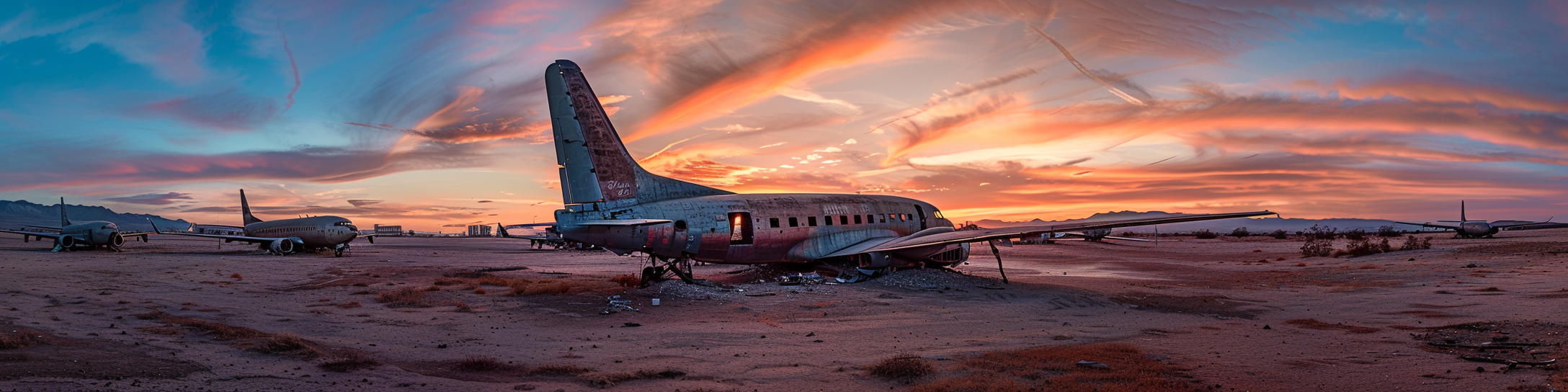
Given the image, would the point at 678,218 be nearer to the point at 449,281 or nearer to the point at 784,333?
the point at 784,333

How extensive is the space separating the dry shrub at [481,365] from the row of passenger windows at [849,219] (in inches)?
516

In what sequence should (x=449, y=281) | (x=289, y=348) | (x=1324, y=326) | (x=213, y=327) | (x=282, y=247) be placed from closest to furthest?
(x=289, y=348) → (x=213, y=327) → (x=1324, y=326) → (x=449, y=281) → (x=282, y=247)

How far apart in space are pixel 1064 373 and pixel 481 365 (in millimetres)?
7887

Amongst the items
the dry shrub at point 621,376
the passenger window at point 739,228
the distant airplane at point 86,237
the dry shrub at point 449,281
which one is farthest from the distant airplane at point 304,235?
the dry shrub at point 621,376

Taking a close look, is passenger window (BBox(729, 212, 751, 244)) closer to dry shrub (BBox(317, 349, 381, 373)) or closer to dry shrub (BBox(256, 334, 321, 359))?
dry shrub (BBox(317, 349, 381, 373))

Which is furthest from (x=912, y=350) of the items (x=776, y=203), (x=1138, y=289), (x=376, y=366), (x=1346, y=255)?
(x=1346, y=255)

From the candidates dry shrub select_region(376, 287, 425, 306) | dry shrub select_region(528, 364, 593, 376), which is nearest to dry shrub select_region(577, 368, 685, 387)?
dry shrub select_region(528, 364, 593, 376)

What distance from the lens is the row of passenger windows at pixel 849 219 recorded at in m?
23.0

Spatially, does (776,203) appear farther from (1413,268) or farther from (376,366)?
(1413,268)

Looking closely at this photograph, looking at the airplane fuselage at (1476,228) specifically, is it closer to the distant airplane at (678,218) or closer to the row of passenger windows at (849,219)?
the row of passenger windows at (849,219)

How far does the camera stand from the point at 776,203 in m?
22.9

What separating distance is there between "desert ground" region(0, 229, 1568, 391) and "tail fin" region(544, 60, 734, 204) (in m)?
2.98

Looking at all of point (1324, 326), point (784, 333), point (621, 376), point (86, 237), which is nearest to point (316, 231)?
point (86, 237)

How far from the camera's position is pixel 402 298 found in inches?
736
